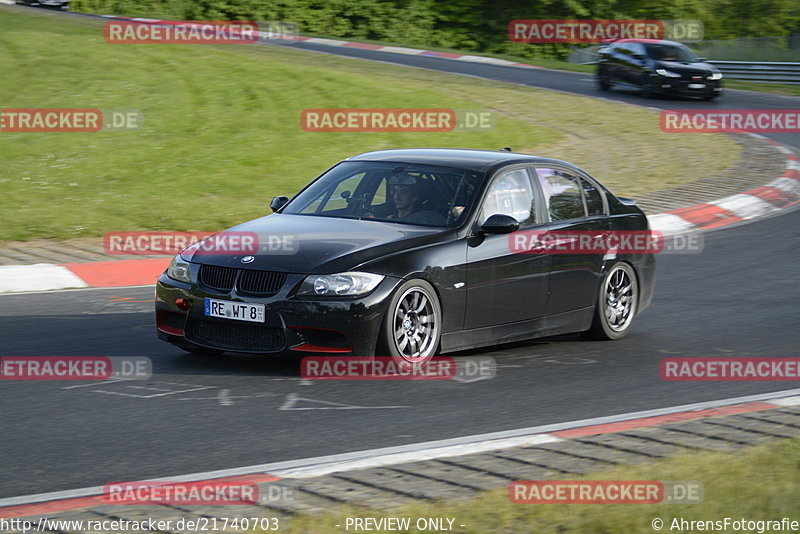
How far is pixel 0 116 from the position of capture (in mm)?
20047

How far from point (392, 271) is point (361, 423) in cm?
146

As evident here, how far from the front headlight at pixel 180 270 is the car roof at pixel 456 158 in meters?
1.88

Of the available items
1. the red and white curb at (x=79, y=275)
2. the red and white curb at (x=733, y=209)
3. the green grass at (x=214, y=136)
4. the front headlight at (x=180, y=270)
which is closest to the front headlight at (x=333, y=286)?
the front headlight at (x=180, y=270)

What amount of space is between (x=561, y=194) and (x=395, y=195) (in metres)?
1.45

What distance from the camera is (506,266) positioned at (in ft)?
29.1

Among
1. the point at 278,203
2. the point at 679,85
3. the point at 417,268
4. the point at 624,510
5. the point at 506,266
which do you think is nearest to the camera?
the point at 624,510

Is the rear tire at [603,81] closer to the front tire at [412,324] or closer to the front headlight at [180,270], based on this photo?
the front tire at [412,324]

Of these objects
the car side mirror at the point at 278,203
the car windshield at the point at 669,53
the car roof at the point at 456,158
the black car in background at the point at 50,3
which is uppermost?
the black car in background at the point at 50,3

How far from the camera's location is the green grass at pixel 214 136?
15.6 meters

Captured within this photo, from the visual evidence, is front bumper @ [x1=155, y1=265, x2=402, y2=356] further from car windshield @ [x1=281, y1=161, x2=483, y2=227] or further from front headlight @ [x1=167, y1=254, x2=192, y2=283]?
car windshield @ [x1=281, y1=161, x2=483, y2=227]

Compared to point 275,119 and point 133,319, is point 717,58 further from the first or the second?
point 133,319

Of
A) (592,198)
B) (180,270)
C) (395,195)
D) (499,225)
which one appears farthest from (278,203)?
(592,198)

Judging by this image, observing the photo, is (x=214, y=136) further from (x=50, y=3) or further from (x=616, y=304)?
(x=50, y=3)

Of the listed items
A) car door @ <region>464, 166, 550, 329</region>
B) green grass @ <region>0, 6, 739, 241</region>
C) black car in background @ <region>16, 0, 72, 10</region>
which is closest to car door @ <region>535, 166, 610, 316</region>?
car door @ <region>464, 166, 550, 329</region>
